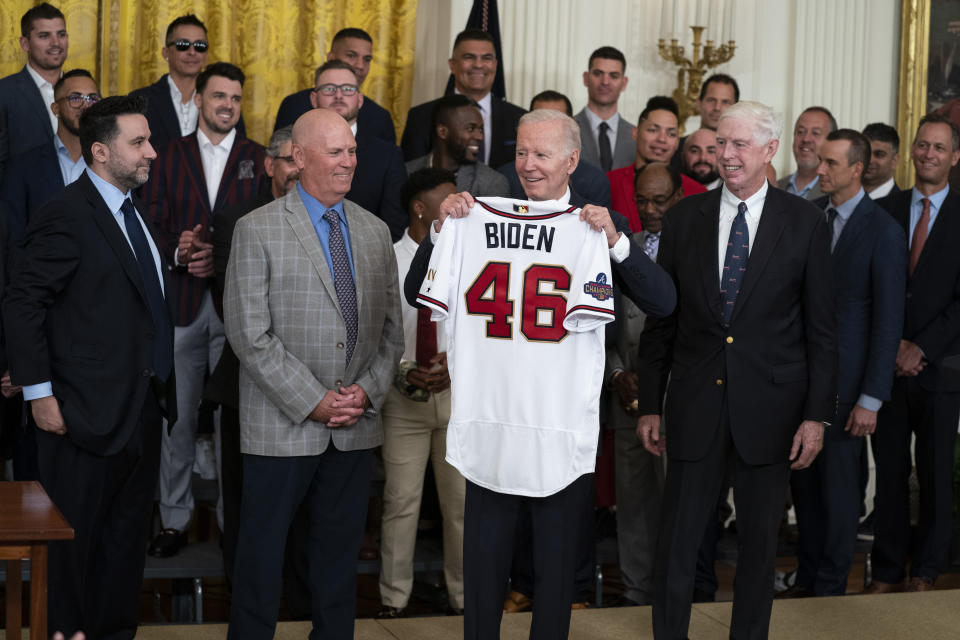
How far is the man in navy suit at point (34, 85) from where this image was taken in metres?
4.97

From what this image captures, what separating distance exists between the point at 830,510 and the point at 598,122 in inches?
86.0

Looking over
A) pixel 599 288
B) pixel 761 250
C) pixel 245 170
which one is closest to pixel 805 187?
pixel 761 250

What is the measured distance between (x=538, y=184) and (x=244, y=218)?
0.89 meters

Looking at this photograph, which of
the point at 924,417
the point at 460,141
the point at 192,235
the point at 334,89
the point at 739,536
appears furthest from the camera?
the point at 924,417

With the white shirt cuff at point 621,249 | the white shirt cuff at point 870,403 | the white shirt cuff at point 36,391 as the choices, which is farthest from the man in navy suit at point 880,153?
the white shirt cuff at point 36,391

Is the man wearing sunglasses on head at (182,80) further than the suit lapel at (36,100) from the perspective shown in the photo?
Yes

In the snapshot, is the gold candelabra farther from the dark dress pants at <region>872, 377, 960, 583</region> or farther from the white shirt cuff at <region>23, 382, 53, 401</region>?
the white shirt cuff at <region>23, 382, 53, 401</region>

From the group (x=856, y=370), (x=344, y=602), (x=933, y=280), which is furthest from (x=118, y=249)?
(x=933, y=280)

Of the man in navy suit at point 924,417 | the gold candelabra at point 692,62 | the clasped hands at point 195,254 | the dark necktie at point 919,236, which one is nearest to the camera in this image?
the clasped hands at point 195,254

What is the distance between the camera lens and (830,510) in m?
4.54

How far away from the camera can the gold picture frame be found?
7414mm

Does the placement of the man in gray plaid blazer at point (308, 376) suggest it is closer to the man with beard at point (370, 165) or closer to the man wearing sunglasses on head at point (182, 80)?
the man with beard at point (370, 165)

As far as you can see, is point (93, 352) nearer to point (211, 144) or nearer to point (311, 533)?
point (311, 533)

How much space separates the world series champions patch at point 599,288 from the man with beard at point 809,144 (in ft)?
8.86
